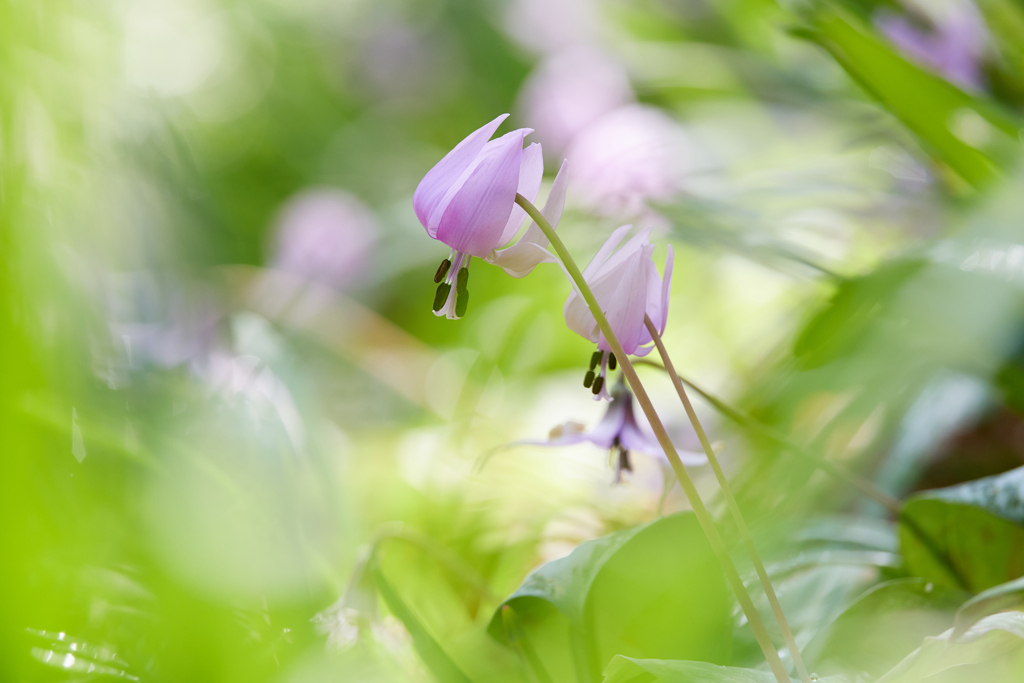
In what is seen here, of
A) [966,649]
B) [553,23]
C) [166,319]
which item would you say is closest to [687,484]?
[966,649]

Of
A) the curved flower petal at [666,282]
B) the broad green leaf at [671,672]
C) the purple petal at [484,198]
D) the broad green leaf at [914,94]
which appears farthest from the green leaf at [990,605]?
the broad green leaf at [914,94]

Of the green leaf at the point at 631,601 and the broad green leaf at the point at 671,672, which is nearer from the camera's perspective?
the broad green leaf at the point at 671,672

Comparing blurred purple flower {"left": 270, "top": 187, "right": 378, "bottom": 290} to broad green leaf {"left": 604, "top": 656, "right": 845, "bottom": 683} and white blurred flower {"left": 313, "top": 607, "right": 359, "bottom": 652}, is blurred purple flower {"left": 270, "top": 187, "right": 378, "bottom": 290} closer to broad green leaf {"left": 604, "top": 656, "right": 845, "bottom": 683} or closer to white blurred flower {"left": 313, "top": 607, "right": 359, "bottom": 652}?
white blurred flower {"left": 313, "top": 607, "right": 359, "bottom": 652}

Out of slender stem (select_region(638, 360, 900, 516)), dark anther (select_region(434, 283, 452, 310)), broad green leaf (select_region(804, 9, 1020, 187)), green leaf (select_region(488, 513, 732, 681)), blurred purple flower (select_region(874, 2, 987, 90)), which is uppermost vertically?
blurred purple flower (select_region(874, 2, 987, 90))

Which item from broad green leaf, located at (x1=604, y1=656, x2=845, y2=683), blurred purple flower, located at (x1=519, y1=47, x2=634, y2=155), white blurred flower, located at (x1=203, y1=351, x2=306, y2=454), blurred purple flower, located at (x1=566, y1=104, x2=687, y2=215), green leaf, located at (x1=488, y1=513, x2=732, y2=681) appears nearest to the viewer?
broad green leaf, located at (x1=604, y1=656, x2=845, y2=683)

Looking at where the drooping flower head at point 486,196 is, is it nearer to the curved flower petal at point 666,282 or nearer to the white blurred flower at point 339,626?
the curved flower petal at point 666,282

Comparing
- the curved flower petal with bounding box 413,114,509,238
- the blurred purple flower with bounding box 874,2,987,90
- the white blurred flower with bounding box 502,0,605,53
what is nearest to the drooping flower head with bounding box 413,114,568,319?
the curved flower petal with bounding box 413,114,509,238
